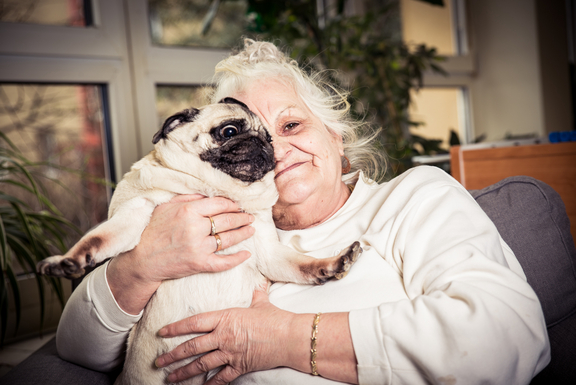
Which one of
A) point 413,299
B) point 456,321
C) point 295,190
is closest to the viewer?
point 456,321

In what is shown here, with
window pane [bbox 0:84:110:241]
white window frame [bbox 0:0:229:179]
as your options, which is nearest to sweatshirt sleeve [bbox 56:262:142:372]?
window pane [bbox 0:84:110:241]

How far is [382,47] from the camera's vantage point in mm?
3119

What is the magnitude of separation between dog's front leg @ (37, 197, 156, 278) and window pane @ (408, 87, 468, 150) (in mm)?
3590

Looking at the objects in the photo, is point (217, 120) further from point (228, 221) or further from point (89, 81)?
point (89, 81)

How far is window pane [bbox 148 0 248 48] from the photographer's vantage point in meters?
3.03

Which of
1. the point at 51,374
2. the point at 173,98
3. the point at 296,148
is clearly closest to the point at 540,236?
the point at 296,148

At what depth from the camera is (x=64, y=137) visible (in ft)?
8.89

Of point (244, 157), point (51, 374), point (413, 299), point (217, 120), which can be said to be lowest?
point (51, 374)

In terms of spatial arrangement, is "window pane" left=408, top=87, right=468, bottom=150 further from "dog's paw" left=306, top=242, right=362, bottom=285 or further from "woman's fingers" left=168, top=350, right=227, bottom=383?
"woman's fingers" left=168, top=350, right=227, bottom=383

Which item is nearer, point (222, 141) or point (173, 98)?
point (222, 141)

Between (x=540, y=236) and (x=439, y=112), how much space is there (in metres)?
3.51

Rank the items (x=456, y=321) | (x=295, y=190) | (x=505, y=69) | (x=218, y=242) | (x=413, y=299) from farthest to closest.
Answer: (x=505, y=69), (x=295, y=190), (x=218, y=242), (x=413, y=299), (x=456, y=321)

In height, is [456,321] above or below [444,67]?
below

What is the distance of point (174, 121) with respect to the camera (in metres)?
1.23
